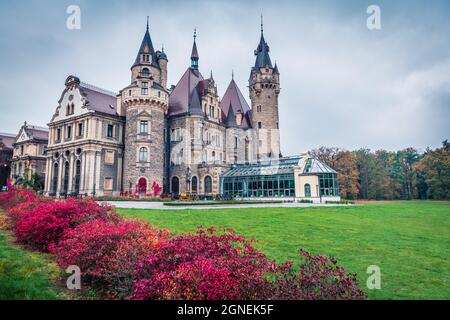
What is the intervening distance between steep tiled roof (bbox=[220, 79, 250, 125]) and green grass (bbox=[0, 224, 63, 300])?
40460mm

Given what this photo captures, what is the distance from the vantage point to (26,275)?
219 inches

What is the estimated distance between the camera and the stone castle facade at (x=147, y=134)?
1374 inches

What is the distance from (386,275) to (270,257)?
97.9 inches

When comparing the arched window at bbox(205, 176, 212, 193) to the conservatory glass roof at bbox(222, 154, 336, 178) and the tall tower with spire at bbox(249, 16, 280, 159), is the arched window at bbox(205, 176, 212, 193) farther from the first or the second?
the tall tower with spire at bbox(249, 16, 280, 159)

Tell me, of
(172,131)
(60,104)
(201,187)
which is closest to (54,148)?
(60,104)

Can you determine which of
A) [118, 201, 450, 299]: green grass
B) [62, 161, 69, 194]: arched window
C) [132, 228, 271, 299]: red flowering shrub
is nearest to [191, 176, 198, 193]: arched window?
[62, 161, 69, 194]: arched window

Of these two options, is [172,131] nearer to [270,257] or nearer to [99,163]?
[99,163]

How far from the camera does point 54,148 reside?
3997 cm

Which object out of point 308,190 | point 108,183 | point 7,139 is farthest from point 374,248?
point 7,139

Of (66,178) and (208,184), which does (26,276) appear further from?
(66,178)

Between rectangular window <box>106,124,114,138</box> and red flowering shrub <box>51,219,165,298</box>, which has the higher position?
rectangular window <box>106,124,114,138</box>

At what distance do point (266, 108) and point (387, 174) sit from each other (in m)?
34.7

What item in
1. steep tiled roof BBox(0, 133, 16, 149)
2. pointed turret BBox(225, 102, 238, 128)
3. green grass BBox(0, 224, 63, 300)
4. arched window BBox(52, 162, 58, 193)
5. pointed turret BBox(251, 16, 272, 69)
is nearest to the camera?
green grass BBox(0, 224, 63, 300)

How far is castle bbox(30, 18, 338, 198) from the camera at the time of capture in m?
34.4
